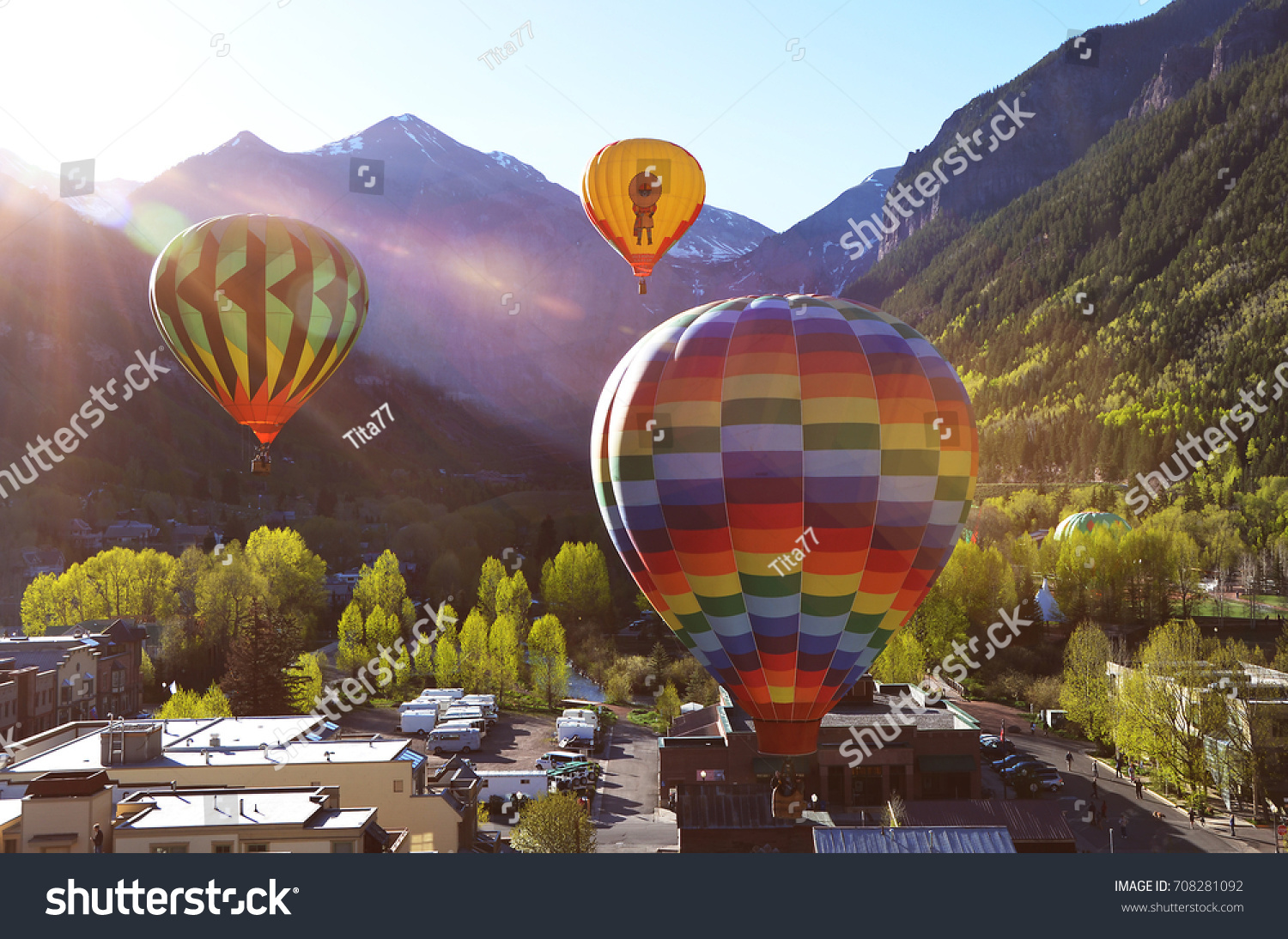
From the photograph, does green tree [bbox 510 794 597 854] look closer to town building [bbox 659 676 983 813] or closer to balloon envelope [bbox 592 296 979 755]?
town building [bbox 659 676 983 813]

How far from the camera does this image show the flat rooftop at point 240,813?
21.9 meters

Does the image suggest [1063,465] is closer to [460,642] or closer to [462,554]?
[462,554]

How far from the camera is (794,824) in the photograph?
110ft

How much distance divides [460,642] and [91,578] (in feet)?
101

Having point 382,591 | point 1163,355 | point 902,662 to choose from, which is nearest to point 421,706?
point 382,591

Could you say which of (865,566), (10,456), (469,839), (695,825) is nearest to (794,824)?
(695,825)

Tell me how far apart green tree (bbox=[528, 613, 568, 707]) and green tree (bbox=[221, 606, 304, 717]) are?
47.0 ft

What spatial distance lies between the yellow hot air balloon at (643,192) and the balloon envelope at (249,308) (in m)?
11.4

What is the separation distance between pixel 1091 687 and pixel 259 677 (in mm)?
42583

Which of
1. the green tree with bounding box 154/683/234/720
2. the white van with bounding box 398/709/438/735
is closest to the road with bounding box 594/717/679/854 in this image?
the white van with bounding box 398/709/438/735

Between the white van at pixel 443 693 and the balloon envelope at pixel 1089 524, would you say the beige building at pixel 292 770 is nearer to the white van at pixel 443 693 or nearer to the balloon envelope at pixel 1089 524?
the white van at pixel 443 693

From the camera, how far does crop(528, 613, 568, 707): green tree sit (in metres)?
63.1

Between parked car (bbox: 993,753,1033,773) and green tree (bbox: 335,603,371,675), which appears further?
green tree (bbox: 335,603,371,675)

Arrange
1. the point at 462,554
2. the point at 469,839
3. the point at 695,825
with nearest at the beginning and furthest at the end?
1. the point at 469,839
2. the point at 695,825
3. the point at 462,554
